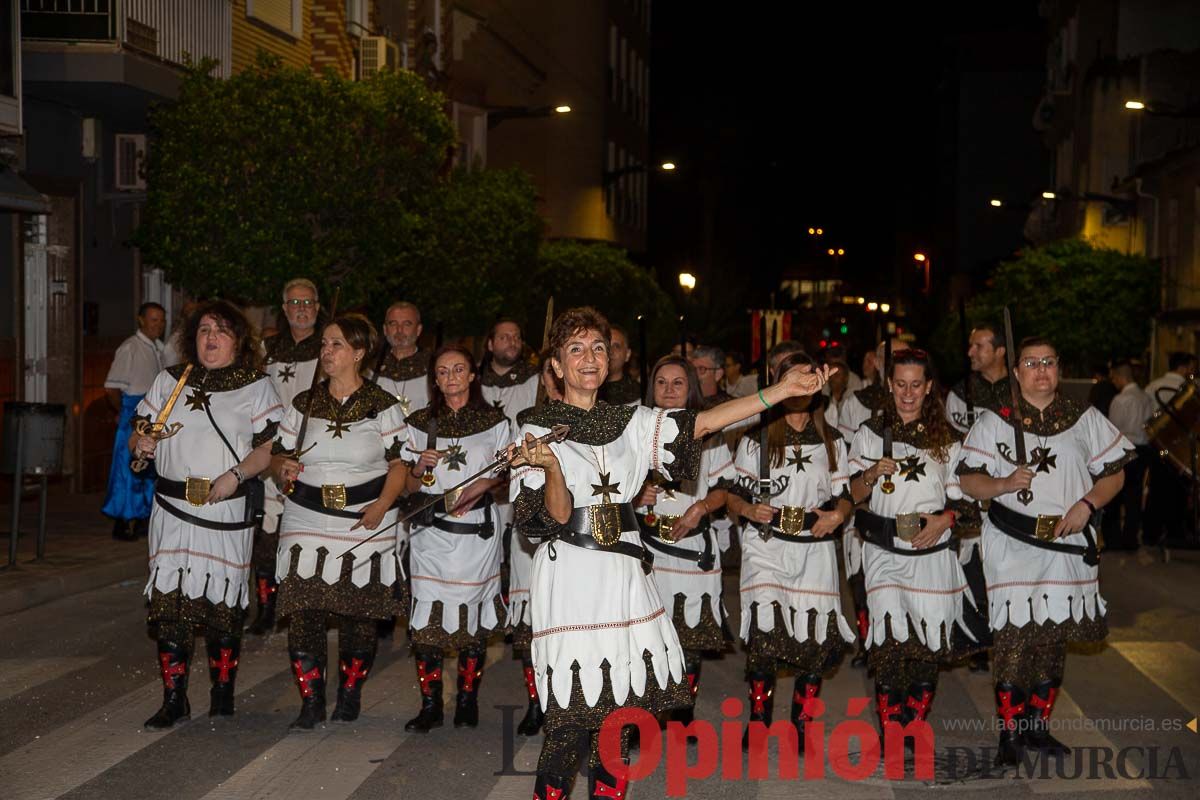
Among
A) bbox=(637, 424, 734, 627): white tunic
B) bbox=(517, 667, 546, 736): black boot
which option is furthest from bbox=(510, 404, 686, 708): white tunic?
bbox=(517, 667, 546, 736): black boot

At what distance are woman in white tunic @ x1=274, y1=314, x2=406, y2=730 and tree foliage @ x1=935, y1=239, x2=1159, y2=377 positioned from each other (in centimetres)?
2618

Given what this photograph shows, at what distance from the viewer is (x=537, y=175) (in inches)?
1694

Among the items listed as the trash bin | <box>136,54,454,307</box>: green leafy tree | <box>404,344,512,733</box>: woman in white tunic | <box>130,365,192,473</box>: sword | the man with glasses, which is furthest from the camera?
<box>136,54,454,307</box>: green leafy tree

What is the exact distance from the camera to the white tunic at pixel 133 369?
1455 cm

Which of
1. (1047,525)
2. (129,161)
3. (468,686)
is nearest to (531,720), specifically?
(468,686)

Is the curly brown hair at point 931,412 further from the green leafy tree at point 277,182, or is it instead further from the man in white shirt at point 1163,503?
the green leafy tree at point 277,182

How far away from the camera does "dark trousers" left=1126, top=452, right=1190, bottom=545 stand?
1515cm

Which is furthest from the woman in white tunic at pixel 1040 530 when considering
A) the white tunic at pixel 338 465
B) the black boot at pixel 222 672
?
the black boot at pixel 222 672

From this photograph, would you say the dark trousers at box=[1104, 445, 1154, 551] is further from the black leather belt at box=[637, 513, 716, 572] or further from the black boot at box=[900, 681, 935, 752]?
the black leather belt at box=[637, 513, 716, 572]

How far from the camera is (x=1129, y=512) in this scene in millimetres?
15422

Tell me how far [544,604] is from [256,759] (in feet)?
7.97

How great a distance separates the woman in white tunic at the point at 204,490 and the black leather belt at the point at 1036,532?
11.6 feet

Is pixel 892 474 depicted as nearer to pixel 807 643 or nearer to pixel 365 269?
pixel 807 643

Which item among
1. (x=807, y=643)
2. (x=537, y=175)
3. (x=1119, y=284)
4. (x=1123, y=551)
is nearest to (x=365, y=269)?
(x=1123, y=551)
